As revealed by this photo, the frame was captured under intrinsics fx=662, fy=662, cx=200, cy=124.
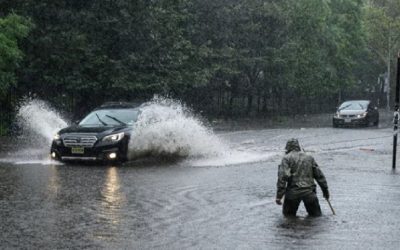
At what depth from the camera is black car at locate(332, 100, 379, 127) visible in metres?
35.9

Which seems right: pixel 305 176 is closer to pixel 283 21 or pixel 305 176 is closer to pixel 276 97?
pixel 283 21

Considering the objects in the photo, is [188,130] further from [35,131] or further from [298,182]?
[35,131]

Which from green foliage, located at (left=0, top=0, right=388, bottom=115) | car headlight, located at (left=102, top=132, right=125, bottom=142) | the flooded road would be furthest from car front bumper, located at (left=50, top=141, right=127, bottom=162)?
green foliage, located at (left=0, top=0, right=388, bottom=115)

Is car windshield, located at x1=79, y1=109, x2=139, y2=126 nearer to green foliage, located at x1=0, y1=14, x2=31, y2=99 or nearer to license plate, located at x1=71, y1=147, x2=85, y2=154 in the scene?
license plate, located at x1=71, y1=147, x2=85, y2=154

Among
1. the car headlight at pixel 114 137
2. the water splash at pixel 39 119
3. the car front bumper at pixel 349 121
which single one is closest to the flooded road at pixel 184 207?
the car headlight at pixel 114 137

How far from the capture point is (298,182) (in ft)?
30.6

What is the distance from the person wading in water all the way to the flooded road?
0.23m

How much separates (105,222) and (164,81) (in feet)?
70.4

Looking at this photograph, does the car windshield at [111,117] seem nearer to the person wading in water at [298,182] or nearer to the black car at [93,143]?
the black car at [93,143]

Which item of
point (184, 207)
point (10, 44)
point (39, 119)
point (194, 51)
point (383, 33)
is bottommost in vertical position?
point (184, 207)

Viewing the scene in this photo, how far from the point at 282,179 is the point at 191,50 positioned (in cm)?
2442

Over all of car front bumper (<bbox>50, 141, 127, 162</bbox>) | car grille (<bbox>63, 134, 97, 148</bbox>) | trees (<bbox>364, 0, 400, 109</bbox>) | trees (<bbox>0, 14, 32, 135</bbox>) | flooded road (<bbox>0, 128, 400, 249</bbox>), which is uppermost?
trees (<bbox>364, 0, 400, 109</bbox>)

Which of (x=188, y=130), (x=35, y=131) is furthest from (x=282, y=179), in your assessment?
(x=35, y=131)

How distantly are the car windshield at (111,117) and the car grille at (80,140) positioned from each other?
120 cm
